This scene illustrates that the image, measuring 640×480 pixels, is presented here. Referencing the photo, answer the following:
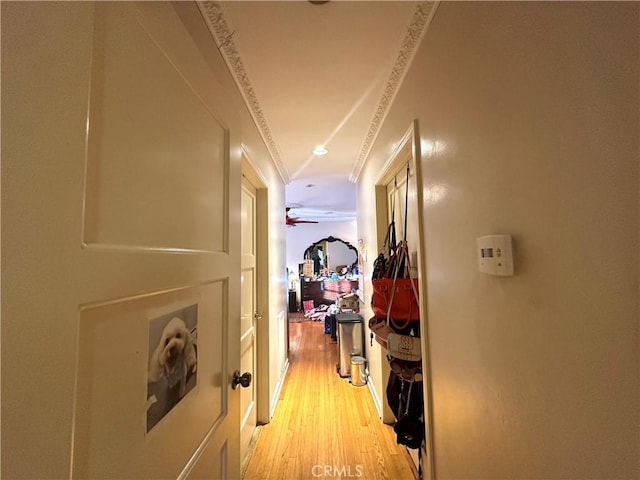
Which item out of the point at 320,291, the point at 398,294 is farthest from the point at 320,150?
the point at 320,291

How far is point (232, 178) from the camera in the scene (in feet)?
3.22

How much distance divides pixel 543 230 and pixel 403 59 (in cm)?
107

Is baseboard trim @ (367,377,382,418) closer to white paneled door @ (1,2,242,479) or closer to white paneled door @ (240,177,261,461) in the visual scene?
white paneled door @ (240,177,261,461)

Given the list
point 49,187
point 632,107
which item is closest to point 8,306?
point 49,187

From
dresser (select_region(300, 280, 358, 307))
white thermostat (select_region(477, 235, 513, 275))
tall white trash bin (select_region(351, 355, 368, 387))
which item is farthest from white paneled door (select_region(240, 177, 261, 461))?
dresser (select_region(300, 280, 358, 307))

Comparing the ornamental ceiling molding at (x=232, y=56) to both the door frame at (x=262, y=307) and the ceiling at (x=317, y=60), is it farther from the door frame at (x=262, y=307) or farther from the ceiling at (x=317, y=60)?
the door frame at (x=262, y=307)

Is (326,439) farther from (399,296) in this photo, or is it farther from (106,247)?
(106,247)

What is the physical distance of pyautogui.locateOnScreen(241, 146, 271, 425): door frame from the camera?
2.01 m

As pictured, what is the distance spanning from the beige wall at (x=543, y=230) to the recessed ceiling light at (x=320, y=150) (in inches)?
53.0

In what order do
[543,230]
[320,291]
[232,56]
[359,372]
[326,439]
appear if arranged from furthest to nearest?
[320,291]
[359,372]
[326,439]
[232,56]
[543,230]

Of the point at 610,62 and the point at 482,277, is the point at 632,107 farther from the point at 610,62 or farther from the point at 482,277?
the point at 482,277

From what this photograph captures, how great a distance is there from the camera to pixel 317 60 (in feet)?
4.06

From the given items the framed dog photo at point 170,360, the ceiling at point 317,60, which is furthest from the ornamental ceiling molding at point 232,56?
the framed dog photo at point 170,360

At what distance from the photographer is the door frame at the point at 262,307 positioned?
6.58ft
